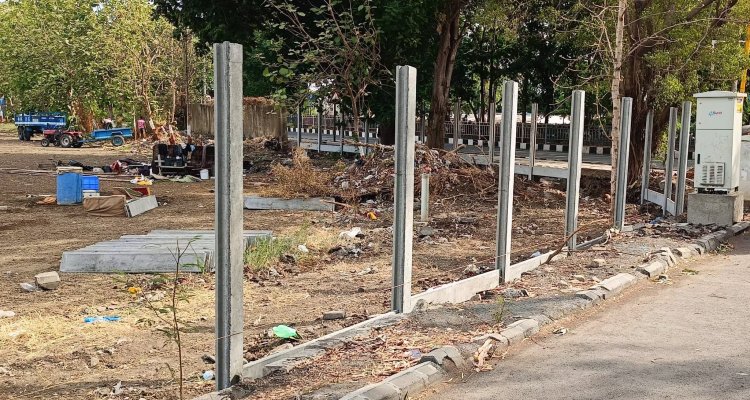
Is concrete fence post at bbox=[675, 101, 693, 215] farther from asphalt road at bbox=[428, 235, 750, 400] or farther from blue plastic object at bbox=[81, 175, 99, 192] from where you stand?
blue plastic object at bbox=[81, 175, 99, 192]

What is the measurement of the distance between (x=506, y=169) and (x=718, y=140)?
564cm

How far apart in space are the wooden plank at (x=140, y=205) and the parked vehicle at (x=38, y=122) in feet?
91.6

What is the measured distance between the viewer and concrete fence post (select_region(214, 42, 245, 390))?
14.1 ft

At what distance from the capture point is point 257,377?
15.5ft

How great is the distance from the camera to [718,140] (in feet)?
37.6

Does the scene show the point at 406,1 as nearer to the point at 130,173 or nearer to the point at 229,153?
the point at 130,173

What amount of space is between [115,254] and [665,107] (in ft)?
38.4

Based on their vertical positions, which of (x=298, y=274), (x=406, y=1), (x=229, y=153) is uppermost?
(x=406, y=1)

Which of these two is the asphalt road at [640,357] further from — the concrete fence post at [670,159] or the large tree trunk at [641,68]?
the large tree trunk at [641,68]

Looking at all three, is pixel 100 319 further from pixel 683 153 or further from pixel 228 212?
pixel 683 153

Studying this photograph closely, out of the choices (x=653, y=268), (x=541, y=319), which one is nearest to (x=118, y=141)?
(x=653, y=268)

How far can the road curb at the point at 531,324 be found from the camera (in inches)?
175

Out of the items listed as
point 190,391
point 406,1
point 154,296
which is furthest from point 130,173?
point 190,391

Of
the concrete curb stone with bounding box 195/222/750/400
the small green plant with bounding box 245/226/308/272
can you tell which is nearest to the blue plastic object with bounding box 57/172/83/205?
the small green plant with bounding box 245/226/308/272
